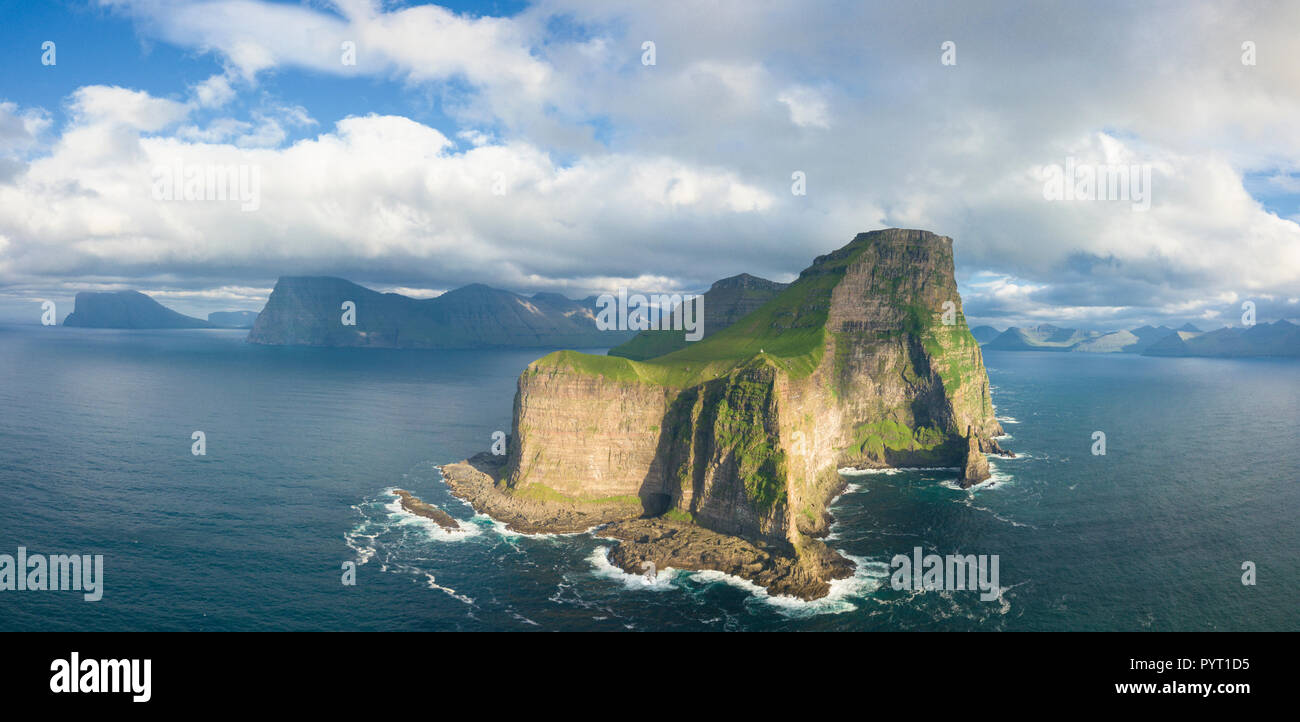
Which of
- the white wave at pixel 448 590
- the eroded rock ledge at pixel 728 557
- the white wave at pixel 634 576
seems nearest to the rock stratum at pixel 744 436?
the eroded rock ledge at pixel 728 557

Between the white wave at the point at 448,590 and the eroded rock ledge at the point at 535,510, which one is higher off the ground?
the eroded rock ledge at the point at 535,510

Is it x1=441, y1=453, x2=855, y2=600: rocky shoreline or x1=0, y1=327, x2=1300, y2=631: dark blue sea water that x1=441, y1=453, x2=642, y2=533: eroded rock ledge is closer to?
x1=441, y1=453, x2=855, y2=600: rocky shoreline

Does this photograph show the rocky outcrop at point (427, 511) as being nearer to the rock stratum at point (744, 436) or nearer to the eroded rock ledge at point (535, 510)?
the eroded rock ledge at point (535, 510)

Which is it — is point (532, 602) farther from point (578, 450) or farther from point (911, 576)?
point (911, 576)

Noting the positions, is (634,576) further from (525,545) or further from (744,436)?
(744,436)
